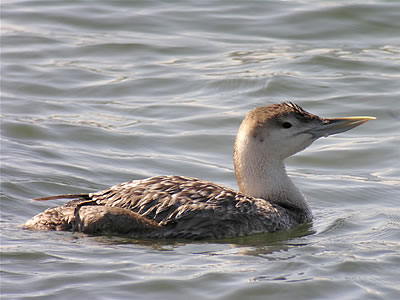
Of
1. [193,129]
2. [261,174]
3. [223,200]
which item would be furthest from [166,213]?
[193,129]

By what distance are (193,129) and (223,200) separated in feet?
11.7

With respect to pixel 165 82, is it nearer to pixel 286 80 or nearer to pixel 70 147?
pixel 286 80

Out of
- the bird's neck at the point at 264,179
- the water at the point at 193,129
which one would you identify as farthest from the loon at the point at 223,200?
the water at the point at 193,129

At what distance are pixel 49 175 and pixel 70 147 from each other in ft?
3.88

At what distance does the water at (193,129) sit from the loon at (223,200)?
12 cm

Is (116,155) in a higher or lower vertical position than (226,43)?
lower

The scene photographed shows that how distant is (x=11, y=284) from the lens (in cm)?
614

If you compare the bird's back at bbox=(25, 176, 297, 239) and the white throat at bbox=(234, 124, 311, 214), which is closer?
the bird's back at bbox=(25, 176, 297, 239)

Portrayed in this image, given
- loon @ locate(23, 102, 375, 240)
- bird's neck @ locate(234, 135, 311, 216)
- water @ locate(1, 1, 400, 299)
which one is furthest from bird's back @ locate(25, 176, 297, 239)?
bird's neck @ locate(234, 135, 311, 216)

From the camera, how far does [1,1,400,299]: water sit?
6.37m

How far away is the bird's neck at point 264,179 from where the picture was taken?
25.3 feet

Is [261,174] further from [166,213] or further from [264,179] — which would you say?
[166,213]

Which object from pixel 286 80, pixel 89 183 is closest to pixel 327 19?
pixel 286 80

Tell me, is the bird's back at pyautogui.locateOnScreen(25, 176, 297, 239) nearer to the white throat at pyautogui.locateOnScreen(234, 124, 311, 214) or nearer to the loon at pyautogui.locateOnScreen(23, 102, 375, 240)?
the loon at pyautogui.locateOnScreen(23, 102, 375, 240)
